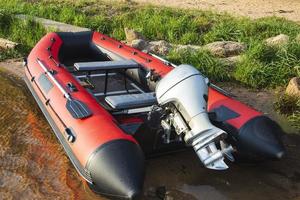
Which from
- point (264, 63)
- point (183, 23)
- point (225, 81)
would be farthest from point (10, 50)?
point (264, 63)

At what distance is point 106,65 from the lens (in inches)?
202

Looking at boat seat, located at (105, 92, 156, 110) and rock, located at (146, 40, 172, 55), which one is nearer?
boat seat, located at (105, 92, 156, 110)

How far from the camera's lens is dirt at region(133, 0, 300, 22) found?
992 cm

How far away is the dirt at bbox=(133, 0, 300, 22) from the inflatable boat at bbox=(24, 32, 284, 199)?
202 inches

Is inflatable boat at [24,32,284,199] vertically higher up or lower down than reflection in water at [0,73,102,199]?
higher up

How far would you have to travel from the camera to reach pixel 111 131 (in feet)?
12.6

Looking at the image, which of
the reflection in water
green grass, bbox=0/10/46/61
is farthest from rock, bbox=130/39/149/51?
the reflection in water

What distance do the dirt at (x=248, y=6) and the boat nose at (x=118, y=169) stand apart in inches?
262

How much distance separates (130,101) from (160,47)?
3014mm

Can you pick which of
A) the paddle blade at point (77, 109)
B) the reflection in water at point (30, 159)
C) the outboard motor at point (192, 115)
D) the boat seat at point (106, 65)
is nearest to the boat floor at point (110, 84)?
the boat seat at point (106, 65)

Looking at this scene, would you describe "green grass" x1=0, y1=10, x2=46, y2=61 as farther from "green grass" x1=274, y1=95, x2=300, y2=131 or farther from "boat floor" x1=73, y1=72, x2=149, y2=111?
"green grass" x1=274, y1=95, x2=300, y2=131

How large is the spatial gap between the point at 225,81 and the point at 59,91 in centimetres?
253

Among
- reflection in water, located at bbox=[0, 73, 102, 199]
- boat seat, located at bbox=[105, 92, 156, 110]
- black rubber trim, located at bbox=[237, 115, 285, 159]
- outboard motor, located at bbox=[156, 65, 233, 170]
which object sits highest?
outboard motor, located at bbox=[156, 65, 233, 170]

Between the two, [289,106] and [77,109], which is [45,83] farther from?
[289,106]
